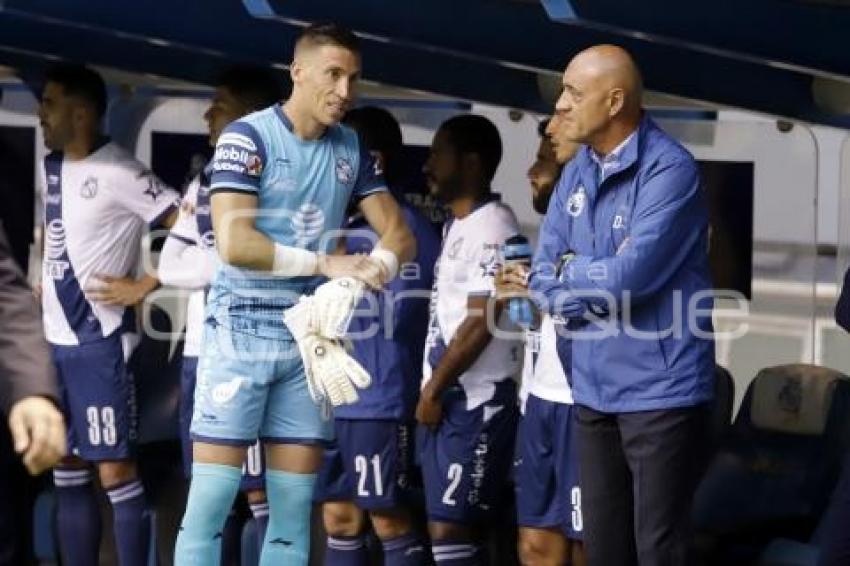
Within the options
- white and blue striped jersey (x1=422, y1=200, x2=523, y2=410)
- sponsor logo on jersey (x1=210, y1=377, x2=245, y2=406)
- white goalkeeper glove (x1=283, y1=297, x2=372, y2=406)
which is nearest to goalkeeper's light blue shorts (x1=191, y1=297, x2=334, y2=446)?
sponsor logo on jersey (x1=210, y1=377, x2=245, y2=406)

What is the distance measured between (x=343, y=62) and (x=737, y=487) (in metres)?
2.04

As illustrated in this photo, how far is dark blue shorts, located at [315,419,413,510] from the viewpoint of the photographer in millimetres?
7711

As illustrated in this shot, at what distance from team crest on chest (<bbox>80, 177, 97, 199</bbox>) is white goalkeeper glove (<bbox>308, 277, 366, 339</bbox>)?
2228 mm

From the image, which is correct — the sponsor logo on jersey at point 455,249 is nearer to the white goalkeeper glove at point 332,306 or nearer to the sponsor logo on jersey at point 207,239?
the sponsor logo on jersey at point 207,239

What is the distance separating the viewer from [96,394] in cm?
830

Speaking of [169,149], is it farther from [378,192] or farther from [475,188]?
[378,192]

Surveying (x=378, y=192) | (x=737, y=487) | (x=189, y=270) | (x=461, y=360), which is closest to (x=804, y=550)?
(x=737, y=487)

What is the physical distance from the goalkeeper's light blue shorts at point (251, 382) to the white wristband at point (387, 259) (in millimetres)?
270

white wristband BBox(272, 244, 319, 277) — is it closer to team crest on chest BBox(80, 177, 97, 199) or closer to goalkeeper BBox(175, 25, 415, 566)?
goalkeeper BBox(175, 25, 415, 566)

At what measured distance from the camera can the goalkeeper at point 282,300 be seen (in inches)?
245

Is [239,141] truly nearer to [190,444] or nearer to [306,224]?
[306,224]

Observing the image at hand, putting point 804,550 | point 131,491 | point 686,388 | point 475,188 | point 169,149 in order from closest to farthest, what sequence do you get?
point 686,388 < point 804,550 < point 475,188 < point 131,491 < point 169,149

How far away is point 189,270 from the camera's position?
8.05 metres

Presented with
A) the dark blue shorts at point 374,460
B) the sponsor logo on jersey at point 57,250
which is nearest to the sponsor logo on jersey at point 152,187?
the sponsor logo on jersey at point 57,250
